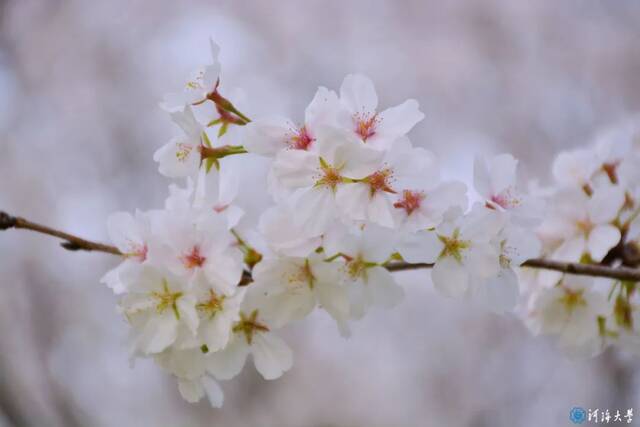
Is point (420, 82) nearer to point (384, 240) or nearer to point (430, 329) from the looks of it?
point (430, 329)

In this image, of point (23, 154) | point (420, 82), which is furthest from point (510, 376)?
point (23, 154)

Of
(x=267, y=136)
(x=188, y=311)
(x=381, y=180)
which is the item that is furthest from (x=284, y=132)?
(x=188, y=311)

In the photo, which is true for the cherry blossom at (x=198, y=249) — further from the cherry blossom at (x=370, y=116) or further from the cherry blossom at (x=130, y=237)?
the cherry blossom at (x=370, y=116)

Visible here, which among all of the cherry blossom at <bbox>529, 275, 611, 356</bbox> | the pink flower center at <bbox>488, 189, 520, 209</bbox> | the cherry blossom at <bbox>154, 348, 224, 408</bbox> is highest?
the pink flower center at <bbox>488, 189, 520, 209</bbox>

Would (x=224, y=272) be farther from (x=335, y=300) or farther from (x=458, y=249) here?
(x=458, y=249)

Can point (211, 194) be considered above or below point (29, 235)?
above

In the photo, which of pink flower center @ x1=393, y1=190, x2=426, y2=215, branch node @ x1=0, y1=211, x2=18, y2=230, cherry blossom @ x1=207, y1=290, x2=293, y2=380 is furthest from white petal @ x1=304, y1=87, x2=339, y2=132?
branch node @ x1=0, y1=211, x2=18, y2=230

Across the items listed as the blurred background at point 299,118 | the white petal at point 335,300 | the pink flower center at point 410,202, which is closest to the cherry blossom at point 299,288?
the white petal at point 335,300

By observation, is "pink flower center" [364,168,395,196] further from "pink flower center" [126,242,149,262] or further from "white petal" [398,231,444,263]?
"pink flower center" [126,242,149,262]
